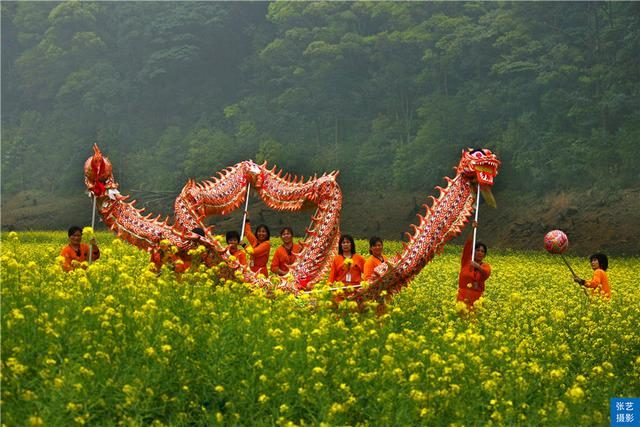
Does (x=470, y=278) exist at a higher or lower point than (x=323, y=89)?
lower

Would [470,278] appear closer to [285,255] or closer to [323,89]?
[285,255]

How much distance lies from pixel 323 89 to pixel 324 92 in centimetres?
15

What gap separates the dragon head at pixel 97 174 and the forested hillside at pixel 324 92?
22508 mm

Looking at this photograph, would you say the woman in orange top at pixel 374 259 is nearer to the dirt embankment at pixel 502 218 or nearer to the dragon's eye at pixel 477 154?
the dragon's eye at pixel 477 154

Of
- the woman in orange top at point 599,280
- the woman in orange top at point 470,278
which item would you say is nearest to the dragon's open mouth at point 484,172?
the woman in orange top at point 470,278

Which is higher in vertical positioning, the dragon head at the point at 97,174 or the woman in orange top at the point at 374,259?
the dragon head at the point at 97,174

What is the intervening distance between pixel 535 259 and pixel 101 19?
130 feet

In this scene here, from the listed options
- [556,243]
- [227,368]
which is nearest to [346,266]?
[556,243]

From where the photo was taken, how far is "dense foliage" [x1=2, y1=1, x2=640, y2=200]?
37781 mm

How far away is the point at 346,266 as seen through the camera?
40.2 feet

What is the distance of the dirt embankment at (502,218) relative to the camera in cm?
3130

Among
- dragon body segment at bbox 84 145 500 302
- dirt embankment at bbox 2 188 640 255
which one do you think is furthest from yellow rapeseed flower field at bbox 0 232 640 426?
dirt embankment at bbox 2 188 640 255

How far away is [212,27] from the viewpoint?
56.1 metres

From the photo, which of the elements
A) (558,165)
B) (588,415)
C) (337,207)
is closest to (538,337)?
(588,415)
